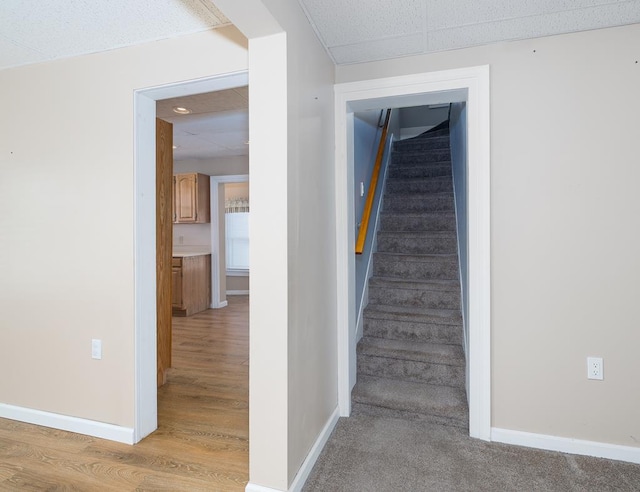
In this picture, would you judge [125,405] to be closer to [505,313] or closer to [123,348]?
[123,348]

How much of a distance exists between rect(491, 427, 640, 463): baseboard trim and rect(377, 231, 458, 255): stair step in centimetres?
172

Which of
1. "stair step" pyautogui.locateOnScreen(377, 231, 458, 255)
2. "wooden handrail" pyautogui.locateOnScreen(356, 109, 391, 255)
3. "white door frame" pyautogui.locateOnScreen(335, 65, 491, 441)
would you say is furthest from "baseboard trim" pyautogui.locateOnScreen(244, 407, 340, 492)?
"stair step" pyautogui.locateOnScreen(377, 231, 458, 255)

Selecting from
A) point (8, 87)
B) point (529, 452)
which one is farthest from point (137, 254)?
point (529, 452)

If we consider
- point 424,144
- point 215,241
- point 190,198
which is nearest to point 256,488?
point 424,144

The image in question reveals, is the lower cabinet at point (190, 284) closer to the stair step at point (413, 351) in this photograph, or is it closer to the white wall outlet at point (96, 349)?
the white wall outlet at point (96, 349)

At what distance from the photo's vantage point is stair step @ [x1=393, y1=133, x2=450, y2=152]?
184 inches

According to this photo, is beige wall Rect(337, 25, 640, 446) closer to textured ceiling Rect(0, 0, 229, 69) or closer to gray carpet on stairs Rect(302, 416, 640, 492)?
gray carpet on stairs Rect(302, 416, 640, 492)

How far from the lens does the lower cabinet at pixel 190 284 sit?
5.12m

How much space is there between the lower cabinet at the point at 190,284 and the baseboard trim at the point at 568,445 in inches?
162

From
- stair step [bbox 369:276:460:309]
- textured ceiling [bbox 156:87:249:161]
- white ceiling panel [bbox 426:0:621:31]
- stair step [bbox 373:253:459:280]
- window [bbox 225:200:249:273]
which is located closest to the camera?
white ceiling panel [bbox 426:0:621:31]

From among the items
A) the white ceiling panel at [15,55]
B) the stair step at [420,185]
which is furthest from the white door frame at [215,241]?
the white ceiling panel at [15,55]

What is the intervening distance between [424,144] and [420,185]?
3.21ft

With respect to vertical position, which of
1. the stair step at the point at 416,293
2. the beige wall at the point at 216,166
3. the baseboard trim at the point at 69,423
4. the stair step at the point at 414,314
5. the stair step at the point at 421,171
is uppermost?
the beige wall at the point at 216,166

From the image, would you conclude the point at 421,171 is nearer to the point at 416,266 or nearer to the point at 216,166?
the point at 416,266
